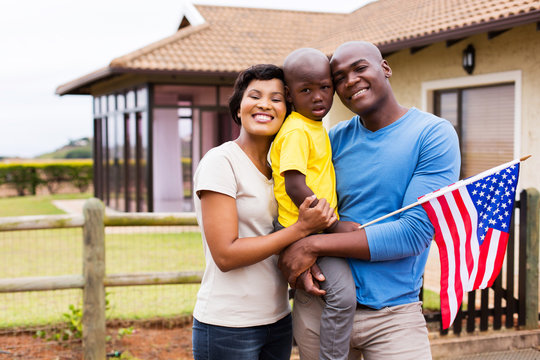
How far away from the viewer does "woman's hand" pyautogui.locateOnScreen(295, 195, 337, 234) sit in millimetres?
2252

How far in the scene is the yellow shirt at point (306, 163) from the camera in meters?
2.35

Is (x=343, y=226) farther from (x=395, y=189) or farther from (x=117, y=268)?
(x=117, y=268)

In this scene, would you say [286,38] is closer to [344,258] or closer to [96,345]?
[96,345]

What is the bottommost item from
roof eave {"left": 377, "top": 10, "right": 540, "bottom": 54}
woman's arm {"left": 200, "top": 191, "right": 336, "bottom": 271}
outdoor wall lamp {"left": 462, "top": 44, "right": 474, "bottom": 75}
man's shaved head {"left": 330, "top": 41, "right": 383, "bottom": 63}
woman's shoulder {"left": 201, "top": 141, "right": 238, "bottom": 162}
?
woman's arm {"left": 200, "top": 191, "right": 336, "bottom": 271}

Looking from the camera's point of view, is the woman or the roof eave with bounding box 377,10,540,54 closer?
the woman

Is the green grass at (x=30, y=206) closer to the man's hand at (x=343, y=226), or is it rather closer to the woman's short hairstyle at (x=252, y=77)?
the woman's short hairstyle at (x=252, y=77)

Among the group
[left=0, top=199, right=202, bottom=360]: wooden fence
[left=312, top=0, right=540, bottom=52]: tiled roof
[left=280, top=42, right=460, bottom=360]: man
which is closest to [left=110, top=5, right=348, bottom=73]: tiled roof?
[left=312, top=0, right=540, bottom=52]: tiled roof

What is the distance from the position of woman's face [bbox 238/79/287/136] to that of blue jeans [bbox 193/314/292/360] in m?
0.80

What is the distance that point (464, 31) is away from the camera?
8430 millimetres

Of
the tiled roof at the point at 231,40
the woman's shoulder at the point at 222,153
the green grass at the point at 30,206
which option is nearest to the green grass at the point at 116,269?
the woman's shoulder at the point at 222,153

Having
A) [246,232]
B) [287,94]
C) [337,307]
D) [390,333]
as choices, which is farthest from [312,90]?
[390,333]

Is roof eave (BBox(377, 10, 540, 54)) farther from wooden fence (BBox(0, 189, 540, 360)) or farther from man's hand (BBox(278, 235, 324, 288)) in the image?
man's hand (BBox(278, 235, 324, 288))

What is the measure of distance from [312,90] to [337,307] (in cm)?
88

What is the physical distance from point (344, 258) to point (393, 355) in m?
0.41
